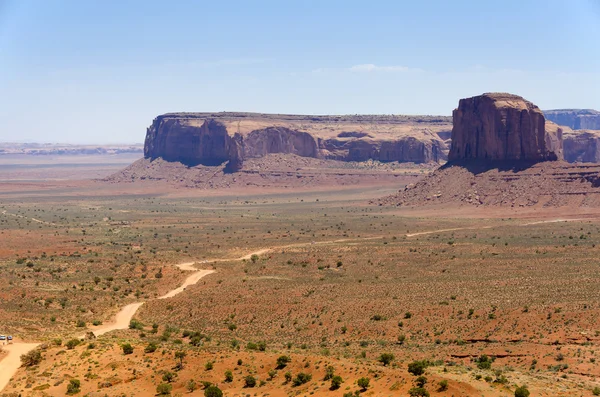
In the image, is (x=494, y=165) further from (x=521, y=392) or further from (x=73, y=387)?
(x=73, y=387)

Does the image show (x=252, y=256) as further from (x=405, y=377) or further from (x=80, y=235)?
(x=405, y=377)

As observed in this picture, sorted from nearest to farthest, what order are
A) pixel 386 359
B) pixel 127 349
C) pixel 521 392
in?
pixel 521 392
pixel 386 359
pixel 127 349

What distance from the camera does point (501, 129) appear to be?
5108 inches

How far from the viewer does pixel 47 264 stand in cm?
7356

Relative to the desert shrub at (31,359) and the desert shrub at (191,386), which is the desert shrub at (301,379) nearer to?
the desert shrub at (191,386)

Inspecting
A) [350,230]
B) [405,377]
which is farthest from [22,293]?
[350,230]

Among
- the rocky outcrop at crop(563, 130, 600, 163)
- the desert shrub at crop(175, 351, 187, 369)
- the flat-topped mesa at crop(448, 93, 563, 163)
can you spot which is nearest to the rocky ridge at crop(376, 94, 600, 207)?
the flat-topped mesa at crop(448, 93, 563, 163)

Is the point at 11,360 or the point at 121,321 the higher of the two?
the point at 11,360

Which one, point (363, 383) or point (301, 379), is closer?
point (363, 383)

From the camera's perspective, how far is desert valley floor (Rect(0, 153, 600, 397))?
1421 inches

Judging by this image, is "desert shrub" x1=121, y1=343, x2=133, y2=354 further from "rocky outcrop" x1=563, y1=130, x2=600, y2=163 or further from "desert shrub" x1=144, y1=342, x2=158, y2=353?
"rocky outcrop" x1=563, y1=130, x2=600, y2=163

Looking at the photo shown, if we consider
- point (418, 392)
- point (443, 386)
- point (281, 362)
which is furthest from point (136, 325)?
point (443, 386)

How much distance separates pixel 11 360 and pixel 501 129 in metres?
104

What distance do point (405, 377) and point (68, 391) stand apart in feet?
50.5
